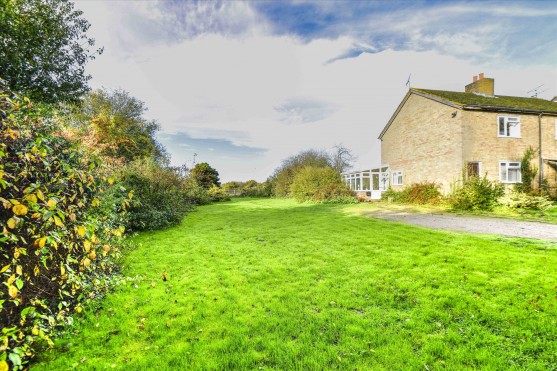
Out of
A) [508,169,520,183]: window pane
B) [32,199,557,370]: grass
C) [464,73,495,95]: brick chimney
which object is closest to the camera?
[32,199,557,370]: grass

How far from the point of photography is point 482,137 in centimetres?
1803

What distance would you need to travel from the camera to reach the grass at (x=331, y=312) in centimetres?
298

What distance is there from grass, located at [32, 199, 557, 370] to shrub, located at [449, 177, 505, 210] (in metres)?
8.83

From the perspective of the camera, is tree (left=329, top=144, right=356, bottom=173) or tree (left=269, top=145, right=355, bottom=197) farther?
tree (left=329, top=144, right=356, bottom=173)

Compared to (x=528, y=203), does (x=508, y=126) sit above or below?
above

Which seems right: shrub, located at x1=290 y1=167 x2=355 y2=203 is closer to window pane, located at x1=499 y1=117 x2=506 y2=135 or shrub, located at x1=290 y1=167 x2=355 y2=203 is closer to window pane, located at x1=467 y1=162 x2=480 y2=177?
window pane, located at x1=467 y1=162 x2=480 y2=177

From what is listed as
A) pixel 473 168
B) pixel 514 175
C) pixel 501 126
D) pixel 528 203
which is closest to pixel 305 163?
pixel 473 168

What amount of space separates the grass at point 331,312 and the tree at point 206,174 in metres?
23.4

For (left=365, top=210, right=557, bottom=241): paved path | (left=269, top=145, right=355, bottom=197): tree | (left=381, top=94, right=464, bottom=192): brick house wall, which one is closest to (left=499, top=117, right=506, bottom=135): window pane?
(left=381, top=94, right=464, bottom=192): brick house wall

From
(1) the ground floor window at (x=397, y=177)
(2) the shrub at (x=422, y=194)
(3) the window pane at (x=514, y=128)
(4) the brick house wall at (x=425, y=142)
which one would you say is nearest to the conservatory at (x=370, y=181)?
(1) the ground floor window at (x=397, y=177)

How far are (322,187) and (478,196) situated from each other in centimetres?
1245

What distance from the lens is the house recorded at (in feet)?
58.6

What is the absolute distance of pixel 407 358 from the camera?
2924 mm

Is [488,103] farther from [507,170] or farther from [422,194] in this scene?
[422,194]
